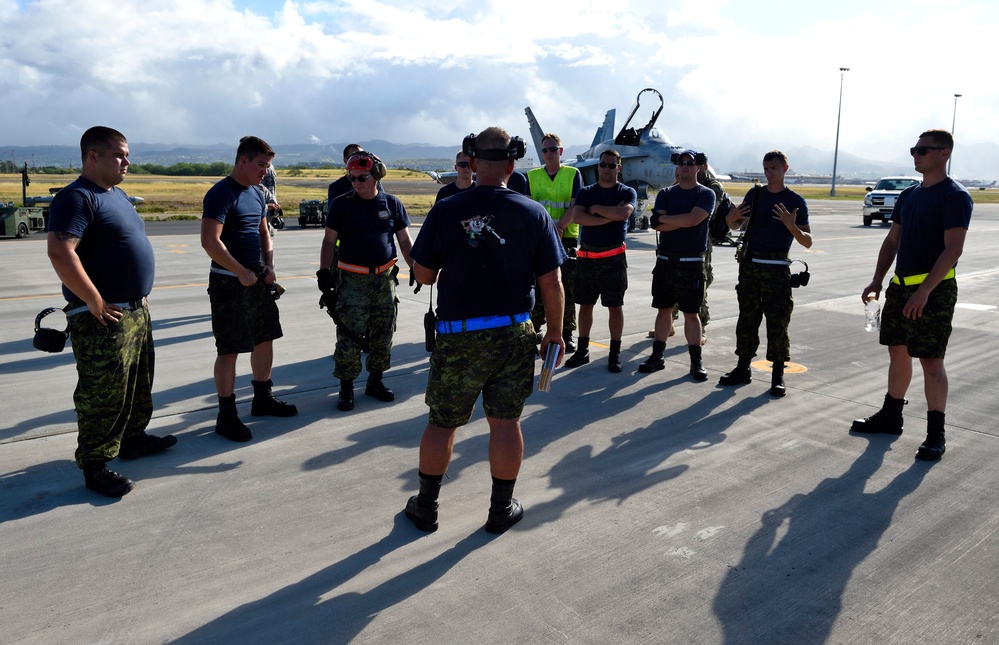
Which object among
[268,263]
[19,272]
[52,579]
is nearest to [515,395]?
[52,579]

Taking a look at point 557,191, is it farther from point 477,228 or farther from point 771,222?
point 477,228

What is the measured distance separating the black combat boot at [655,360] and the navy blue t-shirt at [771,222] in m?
1.23

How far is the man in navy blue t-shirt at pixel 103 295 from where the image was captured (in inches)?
150

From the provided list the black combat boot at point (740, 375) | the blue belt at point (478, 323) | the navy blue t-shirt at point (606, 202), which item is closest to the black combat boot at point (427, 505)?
the blue belt at point (478, 323)

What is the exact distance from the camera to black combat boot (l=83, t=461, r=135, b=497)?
4035 millimetres

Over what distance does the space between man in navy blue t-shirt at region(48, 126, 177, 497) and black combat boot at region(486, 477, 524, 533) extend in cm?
206

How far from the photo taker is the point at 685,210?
6605 millimetres

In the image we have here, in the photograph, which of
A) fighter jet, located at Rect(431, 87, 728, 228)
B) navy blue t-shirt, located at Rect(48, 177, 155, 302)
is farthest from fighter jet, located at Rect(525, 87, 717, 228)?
navy blue t-shirt, located at Rect(48, 177, 155, 302)

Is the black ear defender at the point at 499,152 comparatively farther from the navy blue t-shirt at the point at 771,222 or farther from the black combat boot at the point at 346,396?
the navy blue t-shirt at the point at 771,222

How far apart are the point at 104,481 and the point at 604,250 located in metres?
4.58

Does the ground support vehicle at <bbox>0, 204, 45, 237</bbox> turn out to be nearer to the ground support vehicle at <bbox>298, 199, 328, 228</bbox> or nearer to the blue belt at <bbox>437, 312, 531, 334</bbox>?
the ground support vehicle at <bbox>298, 199, 328, 228</bbox>

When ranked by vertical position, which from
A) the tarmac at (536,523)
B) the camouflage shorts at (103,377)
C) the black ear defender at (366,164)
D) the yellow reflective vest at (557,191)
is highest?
the black ear defender at (366,164)

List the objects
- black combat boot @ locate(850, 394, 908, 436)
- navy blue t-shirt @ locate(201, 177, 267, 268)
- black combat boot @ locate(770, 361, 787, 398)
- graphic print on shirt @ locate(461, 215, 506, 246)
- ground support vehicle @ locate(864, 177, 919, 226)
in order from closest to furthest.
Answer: graphic print on shirt @ locate(461, 215, 506, 246)
navy blue t-shirt @ locate(201, 177, 267, 268)
black combat boot @ locate(850, 394, 908, 436)
black combat boot @ locate(770, 361, 787, 398)
ground support vehicle @ locate(864, 177, 919, 226)

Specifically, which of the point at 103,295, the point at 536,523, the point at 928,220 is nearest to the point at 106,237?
the point at 103,295
